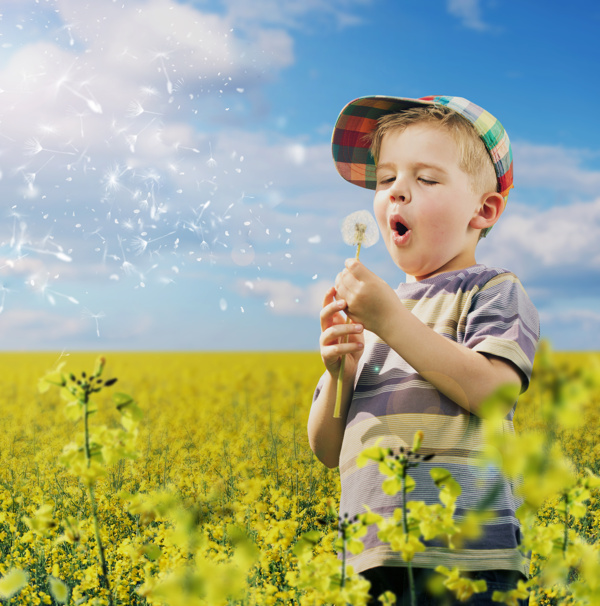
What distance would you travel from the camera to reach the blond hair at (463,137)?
5.87 ft

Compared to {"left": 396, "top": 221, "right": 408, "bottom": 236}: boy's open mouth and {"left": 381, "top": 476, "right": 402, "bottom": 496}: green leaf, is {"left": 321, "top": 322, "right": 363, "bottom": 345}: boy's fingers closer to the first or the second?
{"left": 396, "top": 221, "right": 408, "bottom": 236}: boy's open mouth

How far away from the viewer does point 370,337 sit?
1848 mm

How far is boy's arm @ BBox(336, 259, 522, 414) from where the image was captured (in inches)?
56.3

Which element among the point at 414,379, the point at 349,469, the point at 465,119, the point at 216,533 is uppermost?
the point at 465,119

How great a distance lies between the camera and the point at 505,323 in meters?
1.52

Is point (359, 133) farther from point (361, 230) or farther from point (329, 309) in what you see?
point (329, 309)

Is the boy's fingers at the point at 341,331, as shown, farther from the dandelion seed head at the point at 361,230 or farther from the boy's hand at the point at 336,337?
the dandelion seed head at the point at 361,230

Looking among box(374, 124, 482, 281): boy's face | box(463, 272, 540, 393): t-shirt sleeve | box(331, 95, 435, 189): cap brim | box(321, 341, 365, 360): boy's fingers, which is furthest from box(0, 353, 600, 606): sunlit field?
box(331, 95, 435, 189): cap brim

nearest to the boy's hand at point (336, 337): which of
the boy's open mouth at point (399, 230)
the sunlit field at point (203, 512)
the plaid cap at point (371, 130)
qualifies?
the boy's open mouth at point (399, 230)

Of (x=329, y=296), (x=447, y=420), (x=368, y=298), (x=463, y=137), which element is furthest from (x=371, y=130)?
(x=447, y=420)

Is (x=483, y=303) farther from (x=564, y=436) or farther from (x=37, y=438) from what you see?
(x=37, y=438)

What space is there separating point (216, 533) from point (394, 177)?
1.58 meters

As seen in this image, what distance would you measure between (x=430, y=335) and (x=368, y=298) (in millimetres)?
182

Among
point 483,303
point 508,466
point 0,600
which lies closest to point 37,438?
point 0,600
